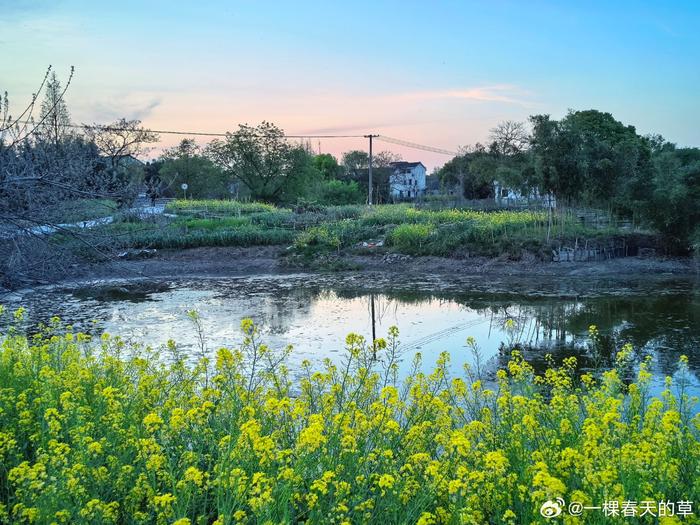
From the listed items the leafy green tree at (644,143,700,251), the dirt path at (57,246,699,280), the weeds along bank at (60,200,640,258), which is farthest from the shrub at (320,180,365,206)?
the leafy green tree at (644,143,700,251)

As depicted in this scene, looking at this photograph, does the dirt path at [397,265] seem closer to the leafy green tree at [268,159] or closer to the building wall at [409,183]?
the leafy green tree at [268,159]

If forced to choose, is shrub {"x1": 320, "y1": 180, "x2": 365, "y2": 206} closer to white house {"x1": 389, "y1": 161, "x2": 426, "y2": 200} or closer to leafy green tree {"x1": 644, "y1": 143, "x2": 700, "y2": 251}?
white house {"x1": 389, "y1": 161, "x2": 426, "y2": 200}

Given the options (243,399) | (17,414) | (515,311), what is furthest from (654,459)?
(515,311)

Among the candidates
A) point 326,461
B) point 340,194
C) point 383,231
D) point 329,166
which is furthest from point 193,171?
point 326,461

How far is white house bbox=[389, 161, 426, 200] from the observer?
76.6m

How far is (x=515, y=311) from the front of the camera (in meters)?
16.5

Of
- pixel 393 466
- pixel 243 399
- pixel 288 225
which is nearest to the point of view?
pixel 393 466

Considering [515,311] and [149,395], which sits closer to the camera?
[149,395]

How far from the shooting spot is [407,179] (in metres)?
91.5

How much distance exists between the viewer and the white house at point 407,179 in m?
76.6

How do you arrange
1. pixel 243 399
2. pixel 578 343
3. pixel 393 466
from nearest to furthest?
pixel 393 466, pixel 243 399, pixel 578 343

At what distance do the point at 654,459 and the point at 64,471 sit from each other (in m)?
3.83

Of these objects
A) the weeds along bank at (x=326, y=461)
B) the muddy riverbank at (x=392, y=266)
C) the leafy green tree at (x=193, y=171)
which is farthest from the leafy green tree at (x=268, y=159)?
the weeds along bank at (x=326, y=461)

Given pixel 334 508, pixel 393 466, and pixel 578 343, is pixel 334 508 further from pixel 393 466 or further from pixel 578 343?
pixel 578 343
